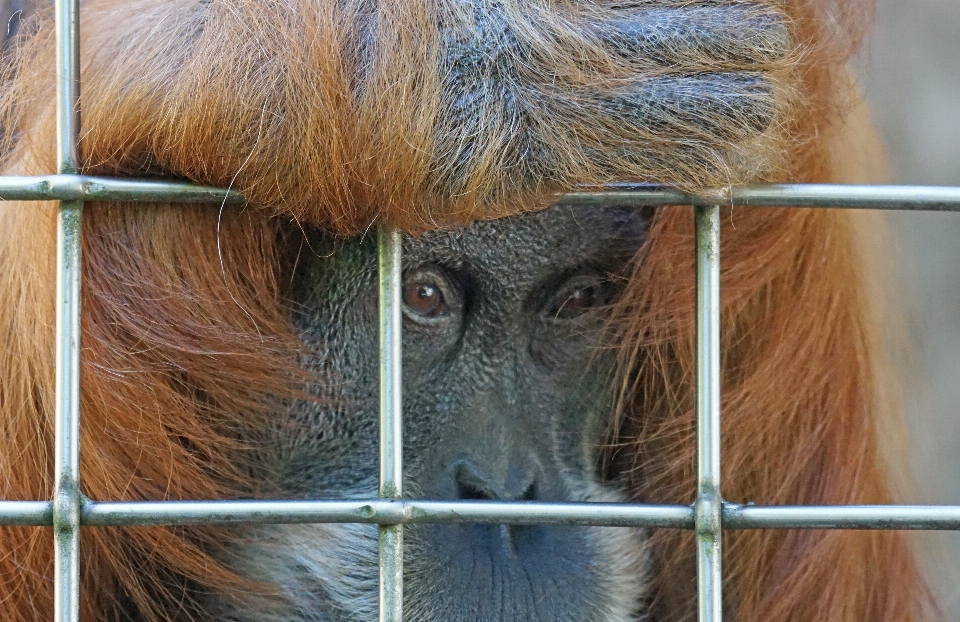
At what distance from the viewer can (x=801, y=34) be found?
3.34 ft

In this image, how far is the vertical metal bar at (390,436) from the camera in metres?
0.80

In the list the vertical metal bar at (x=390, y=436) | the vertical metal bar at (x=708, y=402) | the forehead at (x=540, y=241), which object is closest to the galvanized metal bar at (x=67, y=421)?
the vertical metal bar at (x=390, y=436)

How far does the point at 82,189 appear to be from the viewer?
0.78 meters

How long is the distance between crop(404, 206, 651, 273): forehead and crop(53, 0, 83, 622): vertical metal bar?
393 mm

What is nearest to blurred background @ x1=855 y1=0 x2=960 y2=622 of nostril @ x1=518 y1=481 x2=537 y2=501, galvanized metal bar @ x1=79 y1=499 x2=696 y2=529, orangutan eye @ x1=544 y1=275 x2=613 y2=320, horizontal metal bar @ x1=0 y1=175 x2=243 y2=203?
orangutan eye @ x1=544 y1=275 x2=613 y2=320

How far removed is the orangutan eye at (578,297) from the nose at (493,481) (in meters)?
0.20

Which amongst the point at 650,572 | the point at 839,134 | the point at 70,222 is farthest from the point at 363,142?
the point at 650,572

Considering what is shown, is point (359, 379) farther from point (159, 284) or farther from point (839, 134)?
point (839, 134)

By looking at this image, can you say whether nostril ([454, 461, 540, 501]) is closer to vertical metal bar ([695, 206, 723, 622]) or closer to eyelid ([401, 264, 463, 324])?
eyelid ([401, 264, 463, 324])

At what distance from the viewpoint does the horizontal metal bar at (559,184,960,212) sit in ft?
2.68

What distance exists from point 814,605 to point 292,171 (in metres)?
0.87

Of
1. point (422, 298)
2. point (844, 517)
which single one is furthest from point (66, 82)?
point (844, 517)

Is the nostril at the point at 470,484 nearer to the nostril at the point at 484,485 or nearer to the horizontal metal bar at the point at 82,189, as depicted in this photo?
the nostril at the point at 484,485

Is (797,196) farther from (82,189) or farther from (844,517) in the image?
(82,189)
